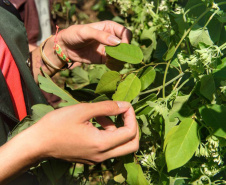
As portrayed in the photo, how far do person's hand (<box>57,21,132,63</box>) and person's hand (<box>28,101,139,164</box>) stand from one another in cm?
26

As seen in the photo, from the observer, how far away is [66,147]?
83 centimetres

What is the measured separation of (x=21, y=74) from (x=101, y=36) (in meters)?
0.38

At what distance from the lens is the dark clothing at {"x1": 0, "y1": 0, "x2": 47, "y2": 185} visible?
1113 millimetres

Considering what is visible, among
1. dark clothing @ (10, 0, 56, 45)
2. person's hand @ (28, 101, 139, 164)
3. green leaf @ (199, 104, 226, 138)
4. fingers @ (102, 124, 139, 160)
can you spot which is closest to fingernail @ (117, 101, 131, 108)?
person's hand @ (28, 101, 139, 164)

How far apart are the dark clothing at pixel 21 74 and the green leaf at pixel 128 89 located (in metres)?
0.41

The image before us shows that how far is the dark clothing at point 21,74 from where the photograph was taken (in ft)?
3.65

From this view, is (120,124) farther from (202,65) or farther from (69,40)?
(69,40)

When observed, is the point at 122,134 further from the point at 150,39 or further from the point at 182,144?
the point at 150,39

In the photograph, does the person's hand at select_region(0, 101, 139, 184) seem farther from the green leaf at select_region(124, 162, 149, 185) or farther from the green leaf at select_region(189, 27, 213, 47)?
the green leaf at select_region(189, 27, 213, 47)

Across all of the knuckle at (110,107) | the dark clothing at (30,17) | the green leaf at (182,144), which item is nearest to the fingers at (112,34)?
the knuckle at (110,107)

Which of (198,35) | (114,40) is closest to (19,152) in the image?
(114,40)

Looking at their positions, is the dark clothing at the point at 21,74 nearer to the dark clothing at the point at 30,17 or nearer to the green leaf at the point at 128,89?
the green leaf at the point at 128,89

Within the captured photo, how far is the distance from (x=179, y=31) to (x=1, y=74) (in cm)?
61

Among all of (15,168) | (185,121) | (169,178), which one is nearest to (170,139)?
(185,121)
